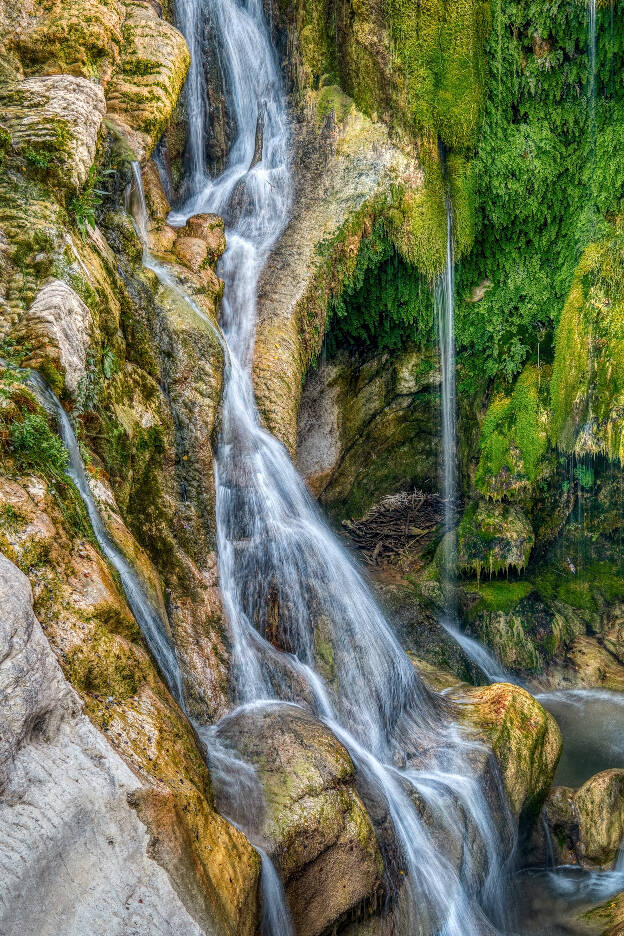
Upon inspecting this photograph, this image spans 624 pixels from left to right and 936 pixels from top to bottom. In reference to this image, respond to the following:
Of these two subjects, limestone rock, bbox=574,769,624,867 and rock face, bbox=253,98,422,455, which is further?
rock face, bbox=253,98,422,455

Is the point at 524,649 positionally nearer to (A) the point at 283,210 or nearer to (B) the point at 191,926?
(A) the point at 283,210

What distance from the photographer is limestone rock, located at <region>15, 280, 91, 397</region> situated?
4.37 m

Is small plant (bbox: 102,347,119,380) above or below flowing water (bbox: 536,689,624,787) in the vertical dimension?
above

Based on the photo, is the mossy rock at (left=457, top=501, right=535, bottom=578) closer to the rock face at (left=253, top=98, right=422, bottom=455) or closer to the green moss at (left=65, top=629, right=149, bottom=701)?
the rock face at (left=253, top=98, right=422, bottom=455)

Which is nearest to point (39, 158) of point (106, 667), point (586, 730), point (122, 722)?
point (106, 667)

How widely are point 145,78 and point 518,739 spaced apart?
318 inches

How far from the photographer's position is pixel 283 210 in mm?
9336

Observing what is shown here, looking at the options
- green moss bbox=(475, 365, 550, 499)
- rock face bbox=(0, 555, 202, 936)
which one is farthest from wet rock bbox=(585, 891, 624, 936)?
green moss bbox=(475, 365, 550, 499)

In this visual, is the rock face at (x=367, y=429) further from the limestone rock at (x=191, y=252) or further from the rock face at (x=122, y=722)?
the rock face at (x=122, y=722)

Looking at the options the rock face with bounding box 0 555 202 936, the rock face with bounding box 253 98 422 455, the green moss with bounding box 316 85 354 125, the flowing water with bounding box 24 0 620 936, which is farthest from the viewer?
the green moss with bounding box 316 85 354 125

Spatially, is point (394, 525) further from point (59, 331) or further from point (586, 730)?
point (59, 331)

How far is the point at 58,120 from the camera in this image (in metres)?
5.52

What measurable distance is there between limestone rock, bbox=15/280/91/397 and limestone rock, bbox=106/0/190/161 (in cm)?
A: 294

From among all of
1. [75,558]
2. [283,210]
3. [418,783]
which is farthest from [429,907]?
[283,210]
